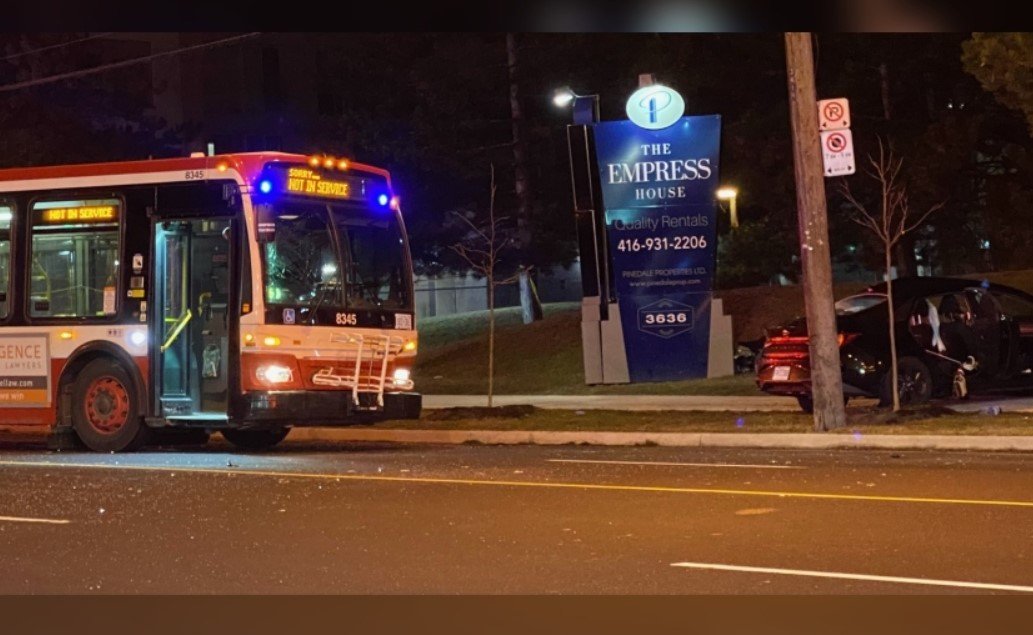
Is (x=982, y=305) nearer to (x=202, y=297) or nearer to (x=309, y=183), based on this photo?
(x=309, y=183)

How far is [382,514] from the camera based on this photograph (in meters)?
12.2

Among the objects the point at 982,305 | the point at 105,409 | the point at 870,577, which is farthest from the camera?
the point at 982,305

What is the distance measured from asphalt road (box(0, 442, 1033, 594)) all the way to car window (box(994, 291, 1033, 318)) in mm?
4926

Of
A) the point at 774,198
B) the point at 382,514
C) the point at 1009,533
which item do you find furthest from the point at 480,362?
the point at 1009,533

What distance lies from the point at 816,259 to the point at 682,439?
261cm

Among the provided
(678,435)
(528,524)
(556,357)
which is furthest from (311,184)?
(556,357)

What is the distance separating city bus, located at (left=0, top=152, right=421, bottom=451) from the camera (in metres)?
16.9

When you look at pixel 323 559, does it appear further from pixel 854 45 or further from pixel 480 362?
pixel 854 45

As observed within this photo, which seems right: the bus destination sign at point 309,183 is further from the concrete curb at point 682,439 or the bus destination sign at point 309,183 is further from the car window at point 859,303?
the car window at point 859,303

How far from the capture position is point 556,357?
1188 inches

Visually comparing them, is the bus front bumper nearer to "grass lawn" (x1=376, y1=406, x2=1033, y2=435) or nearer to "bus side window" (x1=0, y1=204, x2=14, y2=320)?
"grass lawn" (x1=376, y1=406, x2=1033, y2=435)

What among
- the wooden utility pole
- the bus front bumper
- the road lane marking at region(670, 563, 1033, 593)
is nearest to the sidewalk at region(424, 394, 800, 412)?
the wooden utility pole

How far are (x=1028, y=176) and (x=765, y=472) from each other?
21.2 metres

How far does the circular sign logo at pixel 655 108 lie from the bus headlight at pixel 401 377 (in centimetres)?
875
